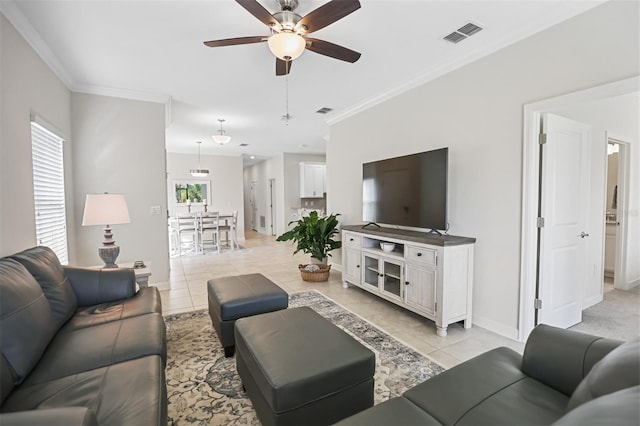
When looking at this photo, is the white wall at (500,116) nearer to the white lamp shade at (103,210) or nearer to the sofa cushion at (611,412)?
the sofa cushion at (611,412)

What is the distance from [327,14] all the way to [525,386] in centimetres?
231

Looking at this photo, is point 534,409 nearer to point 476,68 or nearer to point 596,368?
point 596,368

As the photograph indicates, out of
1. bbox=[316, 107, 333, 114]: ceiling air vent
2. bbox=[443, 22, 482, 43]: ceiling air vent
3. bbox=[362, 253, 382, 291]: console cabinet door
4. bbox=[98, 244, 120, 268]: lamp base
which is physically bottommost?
bbox=[362, 253, 382, 291]: console cabinet door

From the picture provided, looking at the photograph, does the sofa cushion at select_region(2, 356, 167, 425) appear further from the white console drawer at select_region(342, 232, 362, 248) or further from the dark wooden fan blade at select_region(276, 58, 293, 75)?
the white console drawer at select_region(342, 232, 362, 248)

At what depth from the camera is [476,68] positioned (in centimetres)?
292

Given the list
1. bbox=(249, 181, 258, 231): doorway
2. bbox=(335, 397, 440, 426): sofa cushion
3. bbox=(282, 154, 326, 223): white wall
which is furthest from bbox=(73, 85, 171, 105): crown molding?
bbox=(249, 181, 258, 231): doorway

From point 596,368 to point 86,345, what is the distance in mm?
2277

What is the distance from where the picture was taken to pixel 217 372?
2164 millimetres

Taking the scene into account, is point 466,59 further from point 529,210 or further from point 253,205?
point 253,205

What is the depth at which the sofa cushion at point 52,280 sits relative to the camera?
1.85 meters

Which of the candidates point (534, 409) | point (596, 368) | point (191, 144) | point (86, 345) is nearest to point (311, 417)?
point (534, 409)

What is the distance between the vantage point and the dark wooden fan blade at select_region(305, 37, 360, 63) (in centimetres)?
226

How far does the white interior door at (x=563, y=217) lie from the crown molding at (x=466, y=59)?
2.33 ft

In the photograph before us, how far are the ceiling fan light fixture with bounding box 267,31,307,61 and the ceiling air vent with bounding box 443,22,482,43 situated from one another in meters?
1.41
